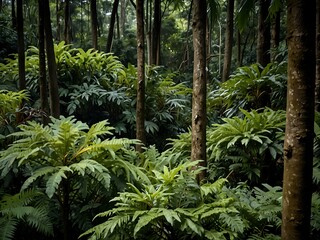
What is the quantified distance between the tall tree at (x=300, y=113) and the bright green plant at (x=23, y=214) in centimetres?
230

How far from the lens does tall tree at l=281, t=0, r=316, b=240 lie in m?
1.88

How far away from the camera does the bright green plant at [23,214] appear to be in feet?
9.50

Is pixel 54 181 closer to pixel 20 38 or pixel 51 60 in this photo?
pixel 51 60

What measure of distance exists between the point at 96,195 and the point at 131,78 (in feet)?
14.6

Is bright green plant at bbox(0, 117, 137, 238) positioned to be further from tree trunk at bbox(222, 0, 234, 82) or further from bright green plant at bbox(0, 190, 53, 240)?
tree trunk at bbox(222, 0, 234, 82)

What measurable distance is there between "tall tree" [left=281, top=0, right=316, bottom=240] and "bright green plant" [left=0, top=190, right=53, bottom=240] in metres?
2.30

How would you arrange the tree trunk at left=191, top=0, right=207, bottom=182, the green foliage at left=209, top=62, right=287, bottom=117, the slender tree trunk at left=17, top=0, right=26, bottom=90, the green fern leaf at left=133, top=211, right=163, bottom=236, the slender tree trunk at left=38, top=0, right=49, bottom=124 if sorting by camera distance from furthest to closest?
the green foliage at left=209, top=62, right=287, bottom=117 < the slender tree trunk at left=17, top=0, right=26, bottom=90 < the slender tree trunk at left=38, top=0, right=49, bottom=124 < the tree trunk at left=191, top=0, right=207, bottom=182 < the green fern leaf at left=133, top=211, right=163, bottom=236

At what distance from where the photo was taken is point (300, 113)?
1.91m

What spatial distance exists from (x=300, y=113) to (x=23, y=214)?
2.74 m

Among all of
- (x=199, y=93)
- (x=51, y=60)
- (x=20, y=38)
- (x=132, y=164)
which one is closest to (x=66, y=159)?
(x=132, y=164)

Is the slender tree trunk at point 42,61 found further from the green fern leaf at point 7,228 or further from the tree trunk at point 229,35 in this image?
the tree trunk at point 229,35

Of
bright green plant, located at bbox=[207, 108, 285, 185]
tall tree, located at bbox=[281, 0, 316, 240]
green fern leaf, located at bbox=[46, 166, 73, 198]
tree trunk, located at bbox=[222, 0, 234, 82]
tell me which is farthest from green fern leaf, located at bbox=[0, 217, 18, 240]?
tree trunk, located at bbox=[222, 0, 234, 82]

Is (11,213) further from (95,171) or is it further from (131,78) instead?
(131,78)

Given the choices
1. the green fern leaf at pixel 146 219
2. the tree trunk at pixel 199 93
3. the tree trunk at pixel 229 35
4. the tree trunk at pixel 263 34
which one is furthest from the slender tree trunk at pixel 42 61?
the tree trunk at pixel 229 35
